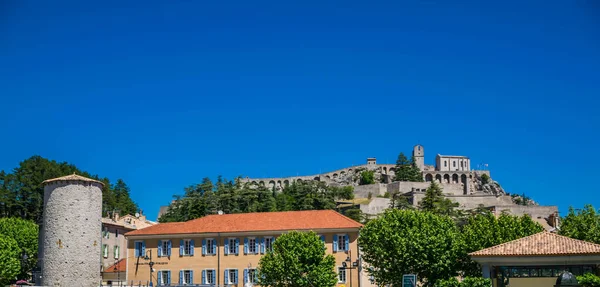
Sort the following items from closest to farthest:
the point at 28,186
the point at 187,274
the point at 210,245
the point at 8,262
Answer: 1. the point at 8,262
2. the point at 187,274
3. the point at 210,245
4. the point at 28,186

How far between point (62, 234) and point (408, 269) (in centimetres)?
2512

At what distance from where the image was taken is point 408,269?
2000 inches

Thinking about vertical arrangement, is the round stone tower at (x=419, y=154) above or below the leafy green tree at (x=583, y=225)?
above

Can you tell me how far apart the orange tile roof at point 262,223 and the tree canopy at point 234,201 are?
74.9 ft

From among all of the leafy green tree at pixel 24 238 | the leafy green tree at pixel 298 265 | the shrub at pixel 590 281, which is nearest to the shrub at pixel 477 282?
the shrub at pixel 590 281

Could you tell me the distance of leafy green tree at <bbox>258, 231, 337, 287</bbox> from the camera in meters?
52.1

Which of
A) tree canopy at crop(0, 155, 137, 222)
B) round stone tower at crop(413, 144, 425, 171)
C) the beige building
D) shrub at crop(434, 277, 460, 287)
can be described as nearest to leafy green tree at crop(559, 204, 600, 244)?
shrub at crop(434, 277, 460, 287)

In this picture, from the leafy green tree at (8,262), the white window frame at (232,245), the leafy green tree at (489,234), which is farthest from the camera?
the white window frame at (232,245)

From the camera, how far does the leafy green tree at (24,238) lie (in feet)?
211

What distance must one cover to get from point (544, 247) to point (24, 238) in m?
43.6

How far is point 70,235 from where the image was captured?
55.7 m

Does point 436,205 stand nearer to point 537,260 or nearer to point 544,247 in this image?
point 544,247

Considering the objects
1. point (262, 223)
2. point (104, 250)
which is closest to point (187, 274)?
point (262, 223)

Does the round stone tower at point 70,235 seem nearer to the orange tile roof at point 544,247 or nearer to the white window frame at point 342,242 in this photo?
the white window frame at point 342,242
